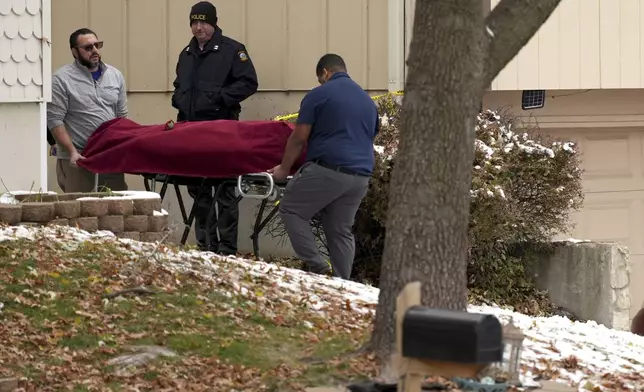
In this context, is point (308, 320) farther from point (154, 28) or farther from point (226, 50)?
point (154, 28)

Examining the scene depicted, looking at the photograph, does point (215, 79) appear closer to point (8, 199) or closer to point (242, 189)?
point (242, 189)

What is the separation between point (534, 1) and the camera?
6.61m

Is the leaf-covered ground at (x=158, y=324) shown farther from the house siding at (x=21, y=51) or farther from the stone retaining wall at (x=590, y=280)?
the stone retaining wall at (x=590, y=280)

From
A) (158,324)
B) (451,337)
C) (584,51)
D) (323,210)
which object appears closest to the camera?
(451,337)

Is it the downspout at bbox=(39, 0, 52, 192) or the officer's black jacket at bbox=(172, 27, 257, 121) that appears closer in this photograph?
the downspout at bbox=(39, 0, 52, 192)

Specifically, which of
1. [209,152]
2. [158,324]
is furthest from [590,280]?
[158,324]

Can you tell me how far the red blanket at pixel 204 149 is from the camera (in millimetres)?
9672

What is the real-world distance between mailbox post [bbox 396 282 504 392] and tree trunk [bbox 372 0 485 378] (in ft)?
3.17

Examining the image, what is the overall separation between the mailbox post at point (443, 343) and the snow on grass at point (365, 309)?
49.7 inches

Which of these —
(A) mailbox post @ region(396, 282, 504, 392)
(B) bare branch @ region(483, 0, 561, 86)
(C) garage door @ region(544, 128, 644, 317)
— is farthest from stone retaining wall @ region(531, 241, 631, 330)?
(A) mailbox post @ region(396, 282, 504, 392)

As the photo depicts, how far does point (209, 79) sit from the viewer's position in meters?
11.1

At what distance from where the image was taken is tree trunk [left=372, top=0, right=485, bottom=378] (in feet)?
20.7

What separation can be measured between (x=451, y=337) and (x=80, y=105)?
6.13 metres

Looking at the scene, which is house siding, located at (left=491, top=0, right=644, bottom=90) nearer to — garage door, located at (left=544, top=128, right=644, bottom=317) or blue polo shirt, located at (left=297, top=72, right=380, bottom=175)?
garage door, located at (left=544, top=128, right=644, bottom=317)
